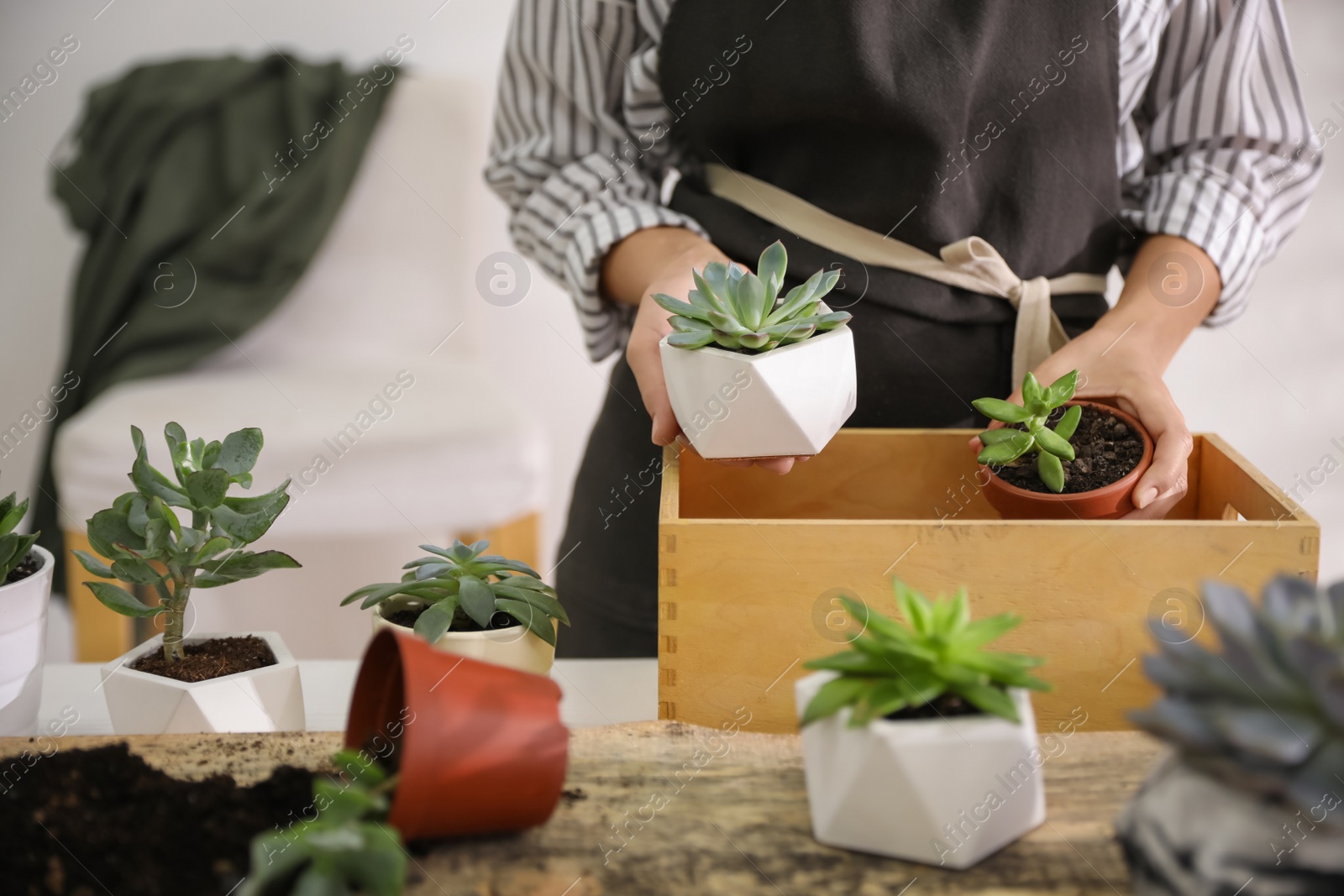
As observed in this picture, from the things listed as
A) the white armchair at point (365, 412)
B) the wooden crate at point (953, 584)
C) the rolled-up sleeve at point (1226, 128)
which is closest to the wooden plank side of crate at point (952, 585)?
the wooden crate at point (953, 584)

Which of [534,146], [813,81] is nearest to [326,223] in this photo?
[534,146]

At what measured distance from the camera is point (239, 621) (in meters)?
2.21

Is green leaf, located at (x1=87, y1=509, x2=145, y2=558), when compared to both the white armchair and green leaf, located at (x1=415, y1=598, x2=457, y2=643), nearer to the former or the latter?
green leaf, located at (x1=415, y1=598, x2=457, y2=643)

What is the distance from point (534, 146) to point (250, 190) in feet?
4.23

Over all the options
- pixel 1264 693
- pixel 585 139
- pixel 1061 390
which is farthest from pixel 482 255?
pixel 1264 693

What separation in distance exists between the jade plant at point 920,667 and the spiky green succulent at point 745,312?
0.82 ft

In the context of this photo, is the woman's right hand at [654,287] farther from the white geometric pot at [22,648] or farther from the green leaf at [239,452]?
the white geometric pot at [22,648]

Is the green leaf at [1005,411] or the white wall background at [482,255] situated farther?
the white wall background at [482,255]

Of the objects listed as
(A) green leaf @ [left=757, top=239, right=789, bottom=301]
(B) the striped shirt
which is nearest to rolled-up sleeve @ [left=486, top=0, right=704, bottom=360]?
(B) the striped shirt

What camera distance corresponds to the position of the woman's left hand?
745 mm

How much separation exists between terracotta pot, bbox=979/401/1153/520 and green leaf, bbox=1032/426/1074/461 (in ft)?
0.09

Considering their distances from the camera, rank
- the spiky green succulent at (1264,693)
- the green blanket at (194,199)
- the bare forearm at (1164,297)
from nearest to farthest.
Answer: the spiky green succulent at (1264,693)
the bare forearm at (1164,297)
the green blanket at (194,199)

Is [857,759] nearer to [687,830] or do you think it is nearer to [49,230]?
[687,830]

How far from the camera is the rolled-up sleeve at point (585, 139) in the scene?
3.27 feet
